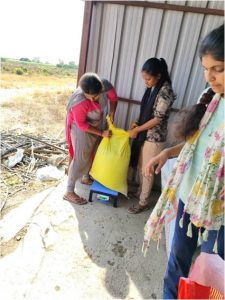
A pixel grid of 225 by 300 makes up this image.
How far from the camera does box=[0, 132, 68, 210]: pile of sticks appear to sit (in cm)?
357

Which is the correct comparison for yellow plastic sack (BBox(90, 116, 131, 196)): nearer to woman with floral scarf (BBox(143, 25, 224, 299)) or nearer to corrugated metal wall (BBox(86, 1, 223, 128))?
corrugated metal wall (BBox(86, 1, 223, 128))

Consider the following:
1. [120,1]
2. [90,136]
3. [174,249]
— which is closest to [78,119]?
[90,136]

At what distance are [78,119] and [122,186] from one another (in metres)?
0.91

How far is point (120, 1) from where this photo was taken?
8.97 feet

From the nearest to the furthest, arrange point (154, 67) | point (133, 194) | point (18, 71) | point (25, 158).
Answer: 1. point (154, 67)
2. point (133, 194)
3. point (25, 158)
4. point (18, 71)

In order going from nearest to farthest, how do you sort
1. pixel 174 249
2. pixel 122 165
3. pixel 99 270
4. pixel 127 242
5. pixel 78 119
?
pixel 174 249, pixel 99 270, pixel 127 242, pixel 78 119, pixel 122 165

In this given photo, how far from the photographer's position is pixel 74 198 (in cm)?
296

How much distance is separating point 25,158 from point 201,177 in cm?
364

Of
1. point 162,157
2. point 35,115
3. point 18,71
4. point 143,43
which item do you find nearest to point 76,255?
point 162,157

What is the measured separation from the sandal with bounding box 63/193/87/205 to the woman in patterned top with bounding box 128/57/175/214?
0.54 metres

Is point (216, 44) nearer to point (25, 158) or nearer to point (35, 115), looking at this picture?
point (25, 158)

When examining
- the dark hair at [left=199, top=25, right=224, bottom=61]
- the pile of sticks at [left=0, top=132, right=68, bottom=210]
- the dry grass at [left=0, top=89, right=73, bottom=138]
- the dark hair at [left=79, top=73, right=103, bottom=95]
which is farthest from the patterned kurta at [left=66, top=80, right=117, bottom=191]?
the dry grass at [left=0, top=89, right=73, bottom=138]

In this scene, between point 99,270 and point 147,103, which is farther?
point 147,103

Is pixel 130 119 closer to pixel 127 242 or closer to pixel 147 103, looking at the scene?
pixel 147 103
